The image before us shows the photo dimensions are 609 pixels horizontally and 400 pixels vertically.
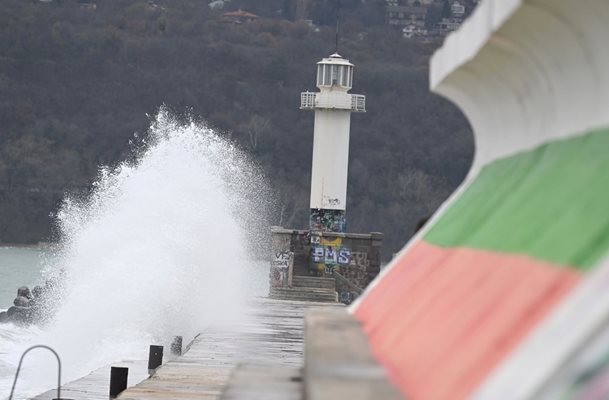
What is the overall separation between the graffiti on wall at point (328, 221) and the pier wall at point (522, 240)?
38574 mm

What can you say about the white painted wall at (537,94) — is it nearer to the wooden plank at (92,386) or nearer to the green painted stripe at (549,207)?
the green painted stripe at (549,207)

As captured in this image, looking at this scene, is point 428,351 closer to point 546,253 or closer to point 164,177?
point 546,253

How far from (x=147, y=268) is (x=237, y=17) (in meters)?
90.5

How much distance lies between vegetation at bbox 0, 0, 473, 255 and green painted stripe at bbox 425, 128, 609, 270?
85.4 m

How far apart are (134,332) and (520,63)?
23.5m

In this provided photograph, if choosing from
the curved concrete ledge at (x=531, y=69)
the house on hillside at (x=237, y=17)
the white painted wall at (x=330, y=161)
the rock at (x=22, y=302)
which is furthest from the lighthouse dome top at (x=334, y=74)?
the house on hillside at (x=237, y=17)

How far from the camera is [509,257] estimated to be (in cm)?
436

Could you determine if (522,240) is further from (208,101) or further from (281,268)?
(208,101)

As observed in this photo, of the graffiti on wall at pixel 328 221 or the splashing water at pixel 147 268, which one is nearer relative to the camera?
the splashing water at pixel 147 268

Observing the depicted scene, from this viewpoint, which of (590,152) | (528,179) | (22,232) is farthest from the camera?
(22,232)

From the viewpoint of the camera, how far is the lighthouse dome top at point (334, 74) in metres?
46.3

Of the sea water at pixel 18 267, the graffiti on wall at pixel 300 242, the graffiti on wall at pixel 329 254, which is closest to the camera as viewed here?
the graffiti on wall at pixel 329 254

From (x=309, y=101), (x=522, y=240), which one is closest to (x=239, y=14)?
(x=309, y=101)

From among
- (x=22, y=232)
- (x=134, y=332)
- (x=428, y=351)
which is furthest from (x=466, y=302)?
(x=22, y=232)
